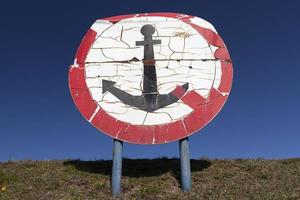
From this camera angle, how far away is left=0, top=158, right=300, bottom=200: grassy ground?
11.5 m

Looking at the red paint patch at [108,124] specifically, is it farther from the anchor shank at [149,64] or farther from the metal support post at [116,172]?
the anchor shank at [149,64]

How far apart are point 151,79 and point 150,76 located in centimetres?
10

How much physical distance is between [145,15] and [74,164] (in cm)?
475

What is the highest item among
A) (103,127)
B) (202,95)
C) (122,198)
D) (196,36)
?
(196,36)

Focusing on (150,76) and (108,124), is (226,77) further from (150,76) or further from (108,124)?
(108,124)

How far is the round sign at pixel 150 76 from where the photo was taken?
1176 centimetres

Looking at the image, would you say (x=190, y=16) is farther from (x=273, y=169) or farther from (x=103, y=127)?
(x=273, y=169)

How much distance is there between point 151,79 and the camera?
12.4 m

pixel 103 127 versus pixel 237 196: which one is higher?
pixel 103 127

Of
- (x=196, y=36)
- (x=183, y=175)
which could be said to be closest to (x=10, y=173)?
(x=183, y=175)

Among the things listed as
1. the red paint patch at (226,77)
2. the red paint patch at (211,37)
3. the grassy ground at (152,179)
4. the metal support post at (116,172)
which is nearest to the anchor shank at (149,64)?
the red paint patch at (211,37)

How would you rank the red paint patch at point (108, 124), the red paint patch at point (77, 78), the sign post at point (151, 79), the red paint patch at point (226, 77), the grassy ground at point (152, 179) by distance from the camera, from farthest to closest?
the red paint patch at point (77, 78)
the red paint patch at point (226, 77)
the red paint patch at point (108, 124)
the sign post at point (151, 79)
the grassy ground at point (152, 179)

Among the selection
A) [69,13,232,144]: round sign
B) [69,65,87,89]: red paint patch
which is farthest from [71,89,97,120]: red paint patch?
[69,65,87,89]: red paint patch

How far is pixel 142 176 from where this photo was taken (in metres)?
13.1
